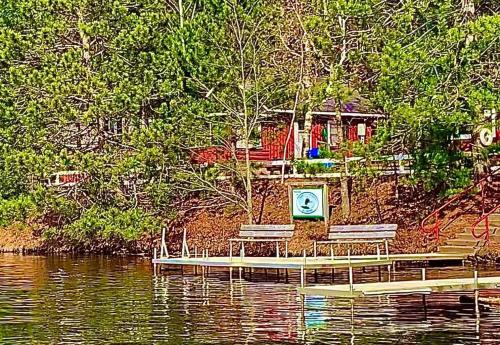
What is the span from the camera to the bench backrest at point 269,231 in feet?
90.3

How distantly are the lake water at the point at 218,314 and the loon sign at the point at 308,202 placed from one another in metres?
4.89

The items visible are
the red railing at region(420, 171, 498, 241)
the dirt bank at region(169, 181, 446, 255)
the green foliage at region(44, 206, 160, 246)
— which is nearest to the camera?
the red railing at region(420, 171, 498, 241)

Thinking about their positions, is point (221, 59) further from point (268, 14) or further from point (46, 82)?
point (46, 82)

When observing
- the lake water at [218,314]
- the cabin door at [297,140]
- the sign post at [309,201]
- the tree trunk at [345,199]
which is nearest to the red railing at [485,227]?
the lake water at [218,314]

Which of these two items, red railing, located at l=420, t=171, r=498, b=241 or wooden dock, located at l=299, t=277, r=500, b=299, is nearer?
wooden dock, located at l=299, t=277, r=500, b=299

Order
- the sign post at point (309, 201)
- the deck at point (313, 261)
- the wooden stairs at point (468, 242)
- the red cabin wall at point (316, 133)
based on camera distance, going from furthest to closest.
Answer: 1. the red cabin wall at point (316, 133)
2. the sign post at point (309, 201)
3. the wooden stairs at point (468, 242)
4. the deck at point (313, 261)

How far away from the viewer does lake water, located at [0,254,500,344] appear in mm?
16172

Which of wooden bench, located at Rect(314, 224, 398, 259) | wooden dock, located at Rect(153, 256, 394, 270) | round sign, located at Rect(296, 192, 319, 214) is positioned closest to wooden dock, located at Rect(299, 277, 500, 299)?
wooden dock, located at Rect(153, 256, 394, 270)

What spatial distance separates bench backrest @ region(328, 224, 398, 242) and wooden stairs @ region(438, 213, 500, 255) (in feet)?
8.65

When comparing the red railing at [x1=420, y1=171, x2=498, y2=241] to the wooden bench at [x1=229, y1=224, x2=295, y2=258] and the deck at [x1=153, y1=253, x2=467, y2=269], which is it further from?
the wooden bench at [x1=229, y1=224, x2=295, y2=258]

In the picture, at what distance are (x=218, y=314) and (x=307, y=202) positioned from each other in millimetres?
12836

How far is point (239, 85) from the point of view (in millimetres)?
32094

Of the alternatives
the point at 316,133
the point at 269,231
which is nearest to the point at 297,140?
the point at 316,133

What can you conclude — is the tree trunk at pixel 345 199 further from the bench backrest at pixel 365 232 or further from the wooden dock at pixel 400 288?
the wooden dock at pixel 400 288
